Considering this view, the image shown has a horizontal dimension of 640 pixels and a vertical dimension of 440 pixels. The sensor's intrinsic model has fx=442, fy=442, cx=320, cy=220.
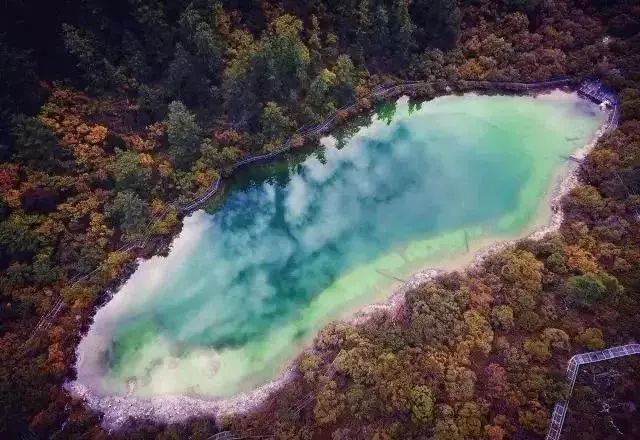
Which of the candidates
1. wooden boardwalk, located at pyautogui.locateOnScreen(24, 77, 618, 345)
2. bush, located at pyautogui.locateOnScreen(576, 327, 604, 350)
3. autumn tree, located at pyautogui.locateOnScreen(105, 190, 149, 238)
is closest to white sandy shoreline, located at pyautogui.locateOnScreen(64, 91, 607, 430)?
wooden boardwalk, located at pyautogui.locateOnScreen(24, 77, 618, 345)

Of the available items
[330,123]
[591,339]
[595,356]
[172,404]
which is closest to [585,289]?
[591,339]

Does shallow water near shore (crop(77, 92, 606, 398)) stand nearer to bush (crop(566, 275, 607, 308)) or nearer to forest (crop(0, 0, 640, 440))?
forest (crop(0, 0, 640, 440))

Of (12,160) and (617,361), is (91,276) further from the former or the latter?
(617,361)

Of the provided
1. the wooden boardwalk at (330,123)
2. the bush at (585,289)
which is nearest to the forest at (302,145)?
the bush at (585,289)

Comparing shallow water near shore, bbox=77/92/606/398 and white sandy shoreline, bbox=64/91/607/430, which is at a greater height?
shallow water near shore, bbox=77/92/606/398

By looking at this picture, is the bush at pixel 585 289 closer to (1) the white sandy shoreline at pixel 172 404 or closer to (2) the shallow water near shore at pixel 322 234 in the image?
(2) the shallow water near shore at pixel 322 234
